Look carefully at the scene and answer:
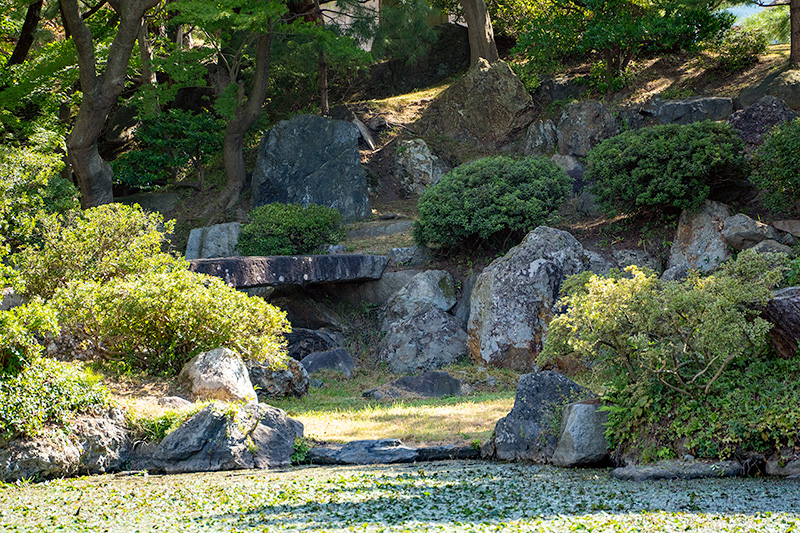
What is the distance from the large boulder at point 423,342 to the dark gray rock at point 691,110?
7.40 m

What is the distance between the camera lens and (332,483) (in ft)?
17.0

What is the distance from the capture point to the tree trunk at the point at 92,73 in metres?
13.5

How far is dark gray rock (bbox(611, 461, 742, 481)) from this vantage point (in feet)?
16.3

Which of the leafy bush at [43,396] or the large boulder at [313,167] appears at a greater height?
the large boulder at [313,167]

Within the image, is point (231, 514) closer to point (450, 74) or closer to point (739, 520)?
point (739, 520)

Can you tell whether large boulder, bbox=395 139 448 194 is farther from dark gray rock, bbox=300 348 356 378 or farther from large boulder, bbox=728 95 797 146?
large boulder, bbox=728 95 797 146

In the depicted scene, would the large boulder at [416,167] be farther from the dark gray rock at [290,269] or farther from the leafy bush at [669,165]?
the leafy bush at [669,165]

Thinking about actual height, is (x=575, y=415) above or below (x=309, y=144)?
below

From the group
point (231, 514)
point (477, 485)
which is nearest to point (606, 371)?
point (477, 485)

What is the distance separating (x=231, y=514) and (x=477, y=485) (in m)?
1.83

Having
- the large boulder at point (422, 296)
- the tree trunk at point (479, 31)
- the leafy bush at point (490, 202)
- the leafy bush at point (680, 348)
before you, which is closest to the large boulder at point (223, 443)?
the leafy bush at point (680, 348)

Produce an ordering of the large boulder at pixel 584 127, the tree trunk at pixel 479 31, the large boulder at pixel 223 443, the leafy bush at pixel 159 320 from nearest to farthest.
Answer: the large boulder at pixel 223 443 → the leafy bush at pixel 159 320 → the large boulder at pixel 584 127 → the tree trunk at pixel 479 31

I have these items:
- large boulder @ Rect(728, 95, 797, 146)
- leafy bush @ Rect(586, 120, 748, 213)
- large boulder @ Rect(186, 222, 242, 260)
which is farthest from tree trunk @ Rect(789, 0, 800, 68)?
large boulder @ Rect(186, 222, 242, 260)

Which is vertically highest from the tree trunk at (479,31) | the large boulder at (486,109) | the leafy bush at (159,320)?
the tree trunk at (479,31)
